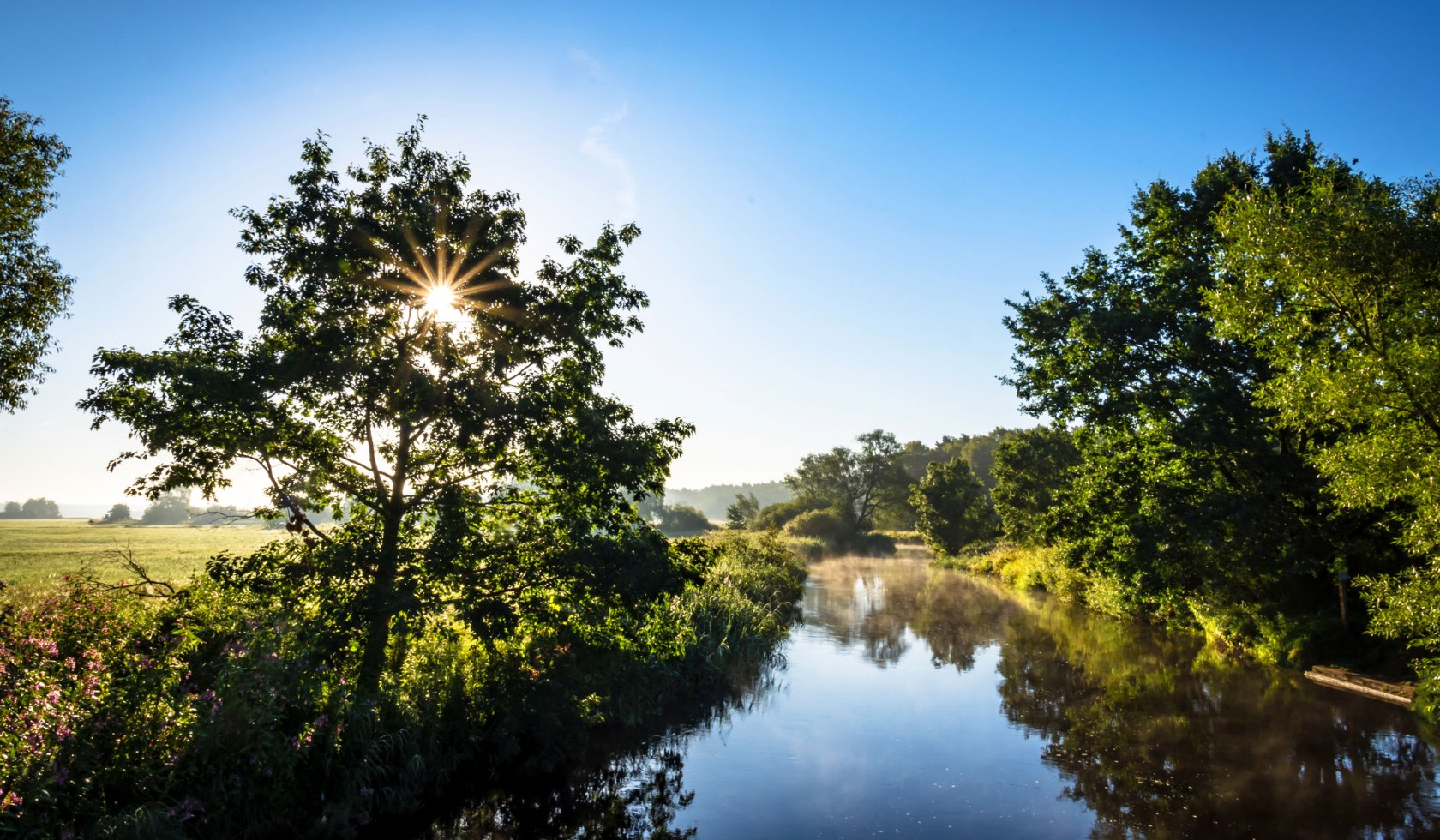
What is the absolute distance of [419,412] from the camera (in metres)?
10.2

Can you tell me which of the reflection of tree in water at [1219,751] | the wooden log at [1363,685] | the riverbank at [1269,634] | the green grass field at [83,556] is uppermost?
the green grass field at [83,556]

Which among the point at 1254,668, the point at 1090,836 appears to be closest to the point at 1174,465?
the point at 1254,668

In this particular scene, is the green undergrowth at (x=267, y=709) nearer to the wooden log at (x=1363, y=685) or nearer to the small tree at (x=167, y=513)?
the wooden log at (x=1363, y=685)

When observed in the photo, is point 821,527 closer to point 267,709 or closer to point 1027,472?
point 1027,472

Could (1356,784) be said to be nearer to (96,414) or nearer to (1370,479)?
(1370,479)

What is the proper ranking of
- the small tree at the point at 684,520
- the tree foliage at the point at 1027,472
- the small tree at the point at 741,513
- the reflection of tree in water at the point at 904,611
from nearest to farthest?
the reflection of tree in water at the point at 904,611 < the tree foliage at the point at 1027,472 < the small tree at the point at 741,513 < the small tree at the point at 684,520

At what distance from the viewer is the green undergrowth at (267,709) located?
21.9ft

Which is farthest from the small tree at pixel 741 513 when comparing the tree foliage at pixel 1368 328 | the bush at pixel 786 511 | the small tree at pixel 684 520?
the tree foliage at pixel 1368 328

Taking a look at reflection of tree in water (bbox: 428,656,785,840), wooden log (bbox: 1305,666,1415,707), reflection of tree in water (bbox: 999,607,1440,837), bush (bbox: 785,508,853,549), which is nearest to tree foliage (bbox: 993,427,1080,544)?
reflection of tree in water (bbox: 999,607,1440,837)

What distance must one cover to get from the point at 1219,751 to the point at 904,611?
1973cm

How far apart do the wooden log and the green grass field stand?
81.5ft

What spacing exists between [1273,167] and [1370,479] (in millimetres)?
14612

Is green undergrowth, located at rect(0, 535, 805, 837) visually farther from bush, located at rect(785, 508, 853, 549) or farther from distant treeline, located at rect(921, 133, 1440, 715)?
bush, located at rect(785, 508, 853, 549)

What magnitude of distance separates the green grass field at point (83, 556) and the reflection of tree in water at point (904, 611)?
64.5ft
